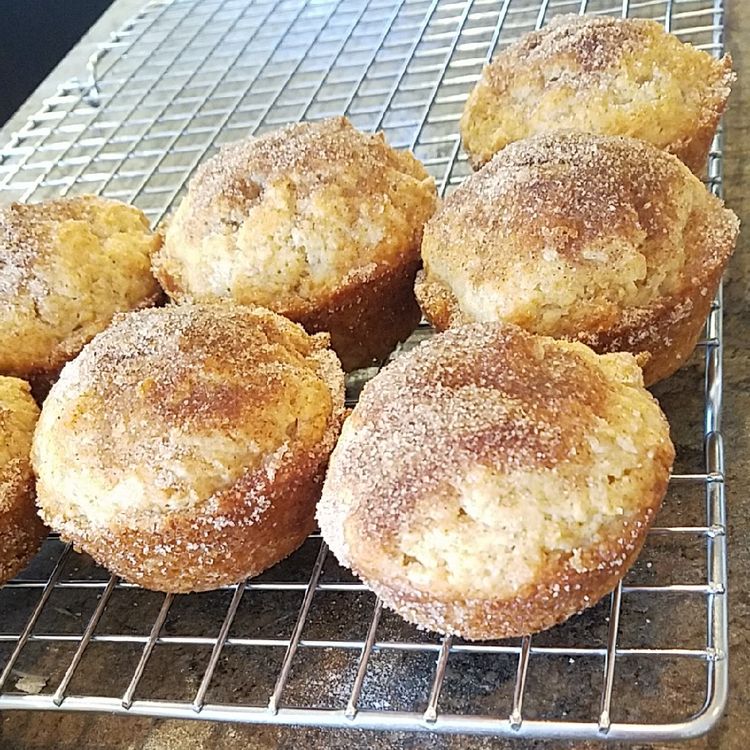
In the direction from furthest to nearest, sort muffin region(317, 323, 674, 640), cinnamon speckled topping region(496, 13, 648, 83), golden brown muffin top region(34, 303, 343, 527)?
1. cinnamon speckled topping region(496, 13, 648, 83)
2. golden brown muffin top region(34, 303, 343, 527)
3. muffin region(317, 323, 674, 640)

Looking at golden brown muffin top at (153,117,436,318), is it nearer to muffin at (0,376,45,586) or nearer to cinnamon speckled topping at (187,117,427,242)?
cinnamon speckled topping at (187,117,427,242)

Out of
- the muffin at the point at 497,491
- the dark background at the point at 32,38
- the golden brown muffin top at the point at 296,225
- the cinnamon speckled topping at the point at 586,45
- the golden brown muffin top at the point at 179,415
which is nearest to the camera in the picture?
the muffin at the point at 497,491

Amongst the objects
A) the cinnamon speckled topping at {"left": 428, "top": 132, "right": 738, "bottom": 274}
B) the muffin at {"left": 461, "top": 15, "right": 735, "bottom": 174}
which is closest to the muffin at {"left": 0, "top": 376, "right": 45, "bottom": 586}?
the cinnamon speckled topping at {"left": 428, "top": 132, "right": 738, "bottom": 274}

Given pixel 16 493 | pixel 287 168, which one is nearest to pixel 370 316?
pixel 287 168

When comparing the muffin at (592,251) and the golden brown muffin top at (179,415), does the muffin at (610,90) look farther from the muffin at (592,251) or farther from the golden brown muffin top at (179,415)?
the golden brown muffin top at (179,415)

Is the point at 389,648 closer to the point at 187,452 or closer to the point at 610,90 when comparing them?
the point at 187,452

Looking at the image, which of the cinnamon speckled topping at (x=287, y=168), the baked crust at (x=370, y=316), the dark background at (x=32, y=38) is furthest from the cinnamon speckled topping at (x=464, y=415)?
the dark background at (x=32, y=38)
